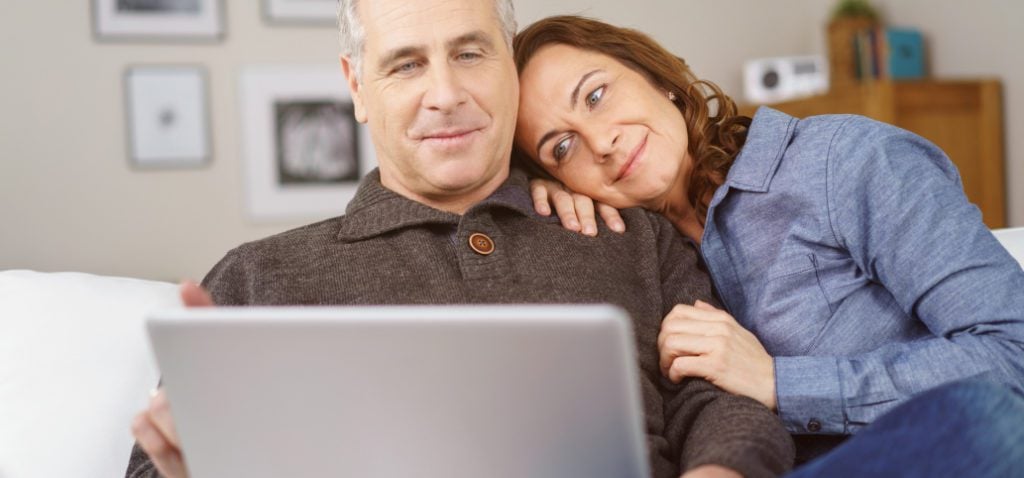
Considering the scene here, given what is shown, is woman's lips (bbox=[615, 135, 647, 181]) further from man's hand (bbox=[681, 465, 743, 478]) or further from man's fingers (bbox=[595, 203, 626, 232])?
man's hand (bbox=[681, 465, 743, 478])

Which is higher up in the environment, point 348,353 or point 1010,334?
point 348,353

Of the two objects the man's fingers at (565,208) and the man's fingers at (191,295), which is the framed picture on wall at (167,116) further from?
the man's fingers at (191,295)

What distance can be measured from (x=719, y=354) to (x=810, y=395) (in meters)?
0.13

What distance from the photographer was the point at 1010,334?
1147 mm

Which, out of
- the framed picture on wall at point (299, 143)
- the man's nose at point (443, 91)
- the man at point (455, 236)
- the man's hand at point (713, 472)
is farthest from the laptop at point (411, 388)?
the framed picture on wall at point (299, 143)

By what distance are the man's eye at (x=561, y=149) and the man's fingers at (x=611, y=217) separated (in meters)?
0.11

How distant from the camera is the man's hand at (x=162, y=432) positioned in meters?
0.93

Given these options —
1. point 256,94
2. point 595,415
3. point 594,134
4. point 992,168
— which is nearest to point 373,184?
point 594,134

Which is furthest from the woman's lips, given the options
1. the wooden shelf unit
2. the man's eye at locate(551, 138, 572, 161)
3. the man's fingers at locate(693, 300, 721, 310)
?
the wooden shelf unit

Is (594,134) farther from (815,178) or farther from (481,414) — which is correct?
(481,414)

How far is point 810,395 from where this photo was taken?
47.9 inches

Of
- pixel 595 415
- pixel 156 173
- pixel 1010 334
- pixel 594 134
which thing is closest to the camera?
pixel 595 415

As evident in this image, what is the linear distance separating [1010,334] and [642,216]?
1.84 ft

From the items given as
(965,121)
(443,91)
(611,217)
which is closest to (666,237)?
(611,217)
